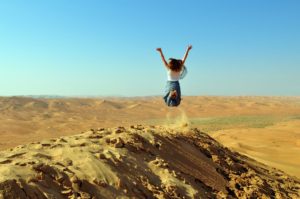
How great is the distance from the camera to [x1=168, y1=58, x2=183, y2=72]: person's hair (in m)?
6.38

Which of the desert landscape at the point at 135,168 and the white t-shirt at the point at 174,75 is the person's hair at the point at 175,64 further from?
the desert landscape at the point at 135,168

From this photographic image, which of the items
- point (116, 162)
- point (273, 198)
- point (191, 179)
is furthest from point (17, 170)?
point (273, 198)

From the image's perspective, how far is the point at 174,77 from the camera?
6.41 metres

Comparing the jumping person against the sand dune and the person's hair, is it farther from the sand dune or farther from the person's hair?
the sand dune

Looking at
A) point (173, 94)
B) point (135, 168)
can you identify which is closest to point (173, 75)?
point (173, 94)

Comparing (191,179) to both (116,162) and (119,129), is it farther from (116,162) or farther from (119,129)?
(119,129)

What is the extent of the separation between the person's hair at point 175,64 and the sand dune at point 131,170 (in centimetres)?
122

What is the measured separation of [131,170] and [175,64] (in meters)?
2.26

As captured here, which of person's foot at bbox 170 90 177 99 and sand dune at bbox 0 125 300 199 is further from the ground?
person's foot at bbox 170 90 177 99

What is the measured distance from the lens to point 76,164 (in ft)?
15.1

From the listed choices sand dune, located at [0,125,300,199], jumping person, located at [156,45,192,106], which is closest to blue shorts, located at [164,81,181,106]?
jumping person, located at [156,45,192,106]

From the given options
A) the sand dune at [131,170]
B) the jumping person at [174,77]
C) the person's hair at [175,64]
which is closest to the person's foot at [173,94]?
the jumping person at [174,77]

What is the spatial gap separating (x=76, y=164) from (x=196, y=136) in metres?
3.71

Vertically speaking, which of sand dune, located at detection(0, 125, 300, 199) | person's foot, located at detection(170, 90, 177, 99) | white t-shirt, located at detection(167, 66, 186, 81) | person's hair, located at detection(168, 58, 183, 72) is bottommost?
sand dune, located at detection(0, 125, 300, 199)
